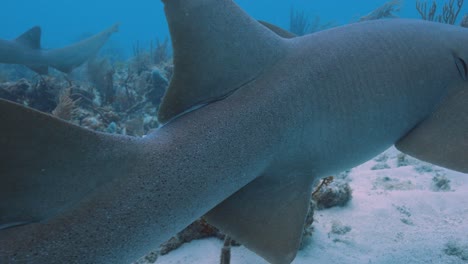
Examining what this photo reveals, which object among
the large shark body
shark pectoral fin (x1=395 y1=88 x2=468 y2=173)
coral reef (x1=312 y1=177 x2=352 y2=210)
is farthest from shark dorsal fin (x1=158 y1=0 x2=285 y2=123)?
coral reef (x1=312 y1=177 x2=352 y2=210)

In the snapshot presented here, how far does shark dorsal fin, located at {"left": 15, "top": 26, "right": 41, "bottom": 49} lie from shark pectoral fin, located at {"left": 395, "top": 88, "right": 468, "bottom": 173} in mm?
9138

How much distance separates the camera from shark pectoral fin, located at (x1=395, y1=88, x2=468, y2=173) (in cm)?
211

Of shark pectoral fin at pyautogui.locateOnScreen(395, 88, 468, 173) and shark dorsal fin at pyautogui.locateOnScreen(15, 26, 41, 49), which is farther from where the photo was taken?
shark dorsal fin at pyautogui.locateOnScreen(15, 26, 41, 49)

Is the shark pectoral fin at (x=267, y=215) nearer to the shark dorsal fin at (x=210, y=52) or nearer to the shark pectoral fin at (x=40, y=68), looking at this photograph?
the shark dorsal fin at (x=210, y=52)

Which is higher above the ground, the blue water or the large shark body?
the large shark body

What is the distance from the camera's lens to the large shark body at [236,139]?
1363mm

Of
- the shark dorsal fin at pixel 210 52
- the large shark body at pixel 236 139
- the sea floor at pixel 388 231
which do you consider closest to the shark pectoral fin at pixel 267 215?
the large shark body at pixel 236 139

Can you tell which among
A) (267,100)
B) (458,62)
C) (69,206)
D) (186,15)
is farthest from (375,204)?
(69,206)

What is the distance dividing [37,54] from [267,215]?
877 cm

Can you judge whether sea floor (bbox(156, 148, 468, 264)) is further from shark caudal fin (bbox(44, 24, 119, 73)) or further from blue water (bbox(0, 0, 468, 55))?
blue water (bbox(0, 0, 468, 55))

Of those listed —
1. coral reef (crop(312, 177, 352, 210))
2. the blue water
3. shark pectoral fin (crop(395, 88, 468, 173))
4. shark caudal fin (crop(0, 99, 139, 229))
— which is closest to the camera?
shark caudal fin (crop(0, 99, 139, 229))

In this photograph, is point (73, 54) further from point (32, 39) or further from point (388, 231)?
point (388, 231)

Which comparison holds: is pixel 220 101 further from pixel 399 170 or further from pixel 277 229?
pixel 399 170

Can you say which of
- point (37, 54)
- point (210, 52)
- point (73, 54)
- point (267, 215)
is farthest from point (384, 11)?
point (267, 215)
